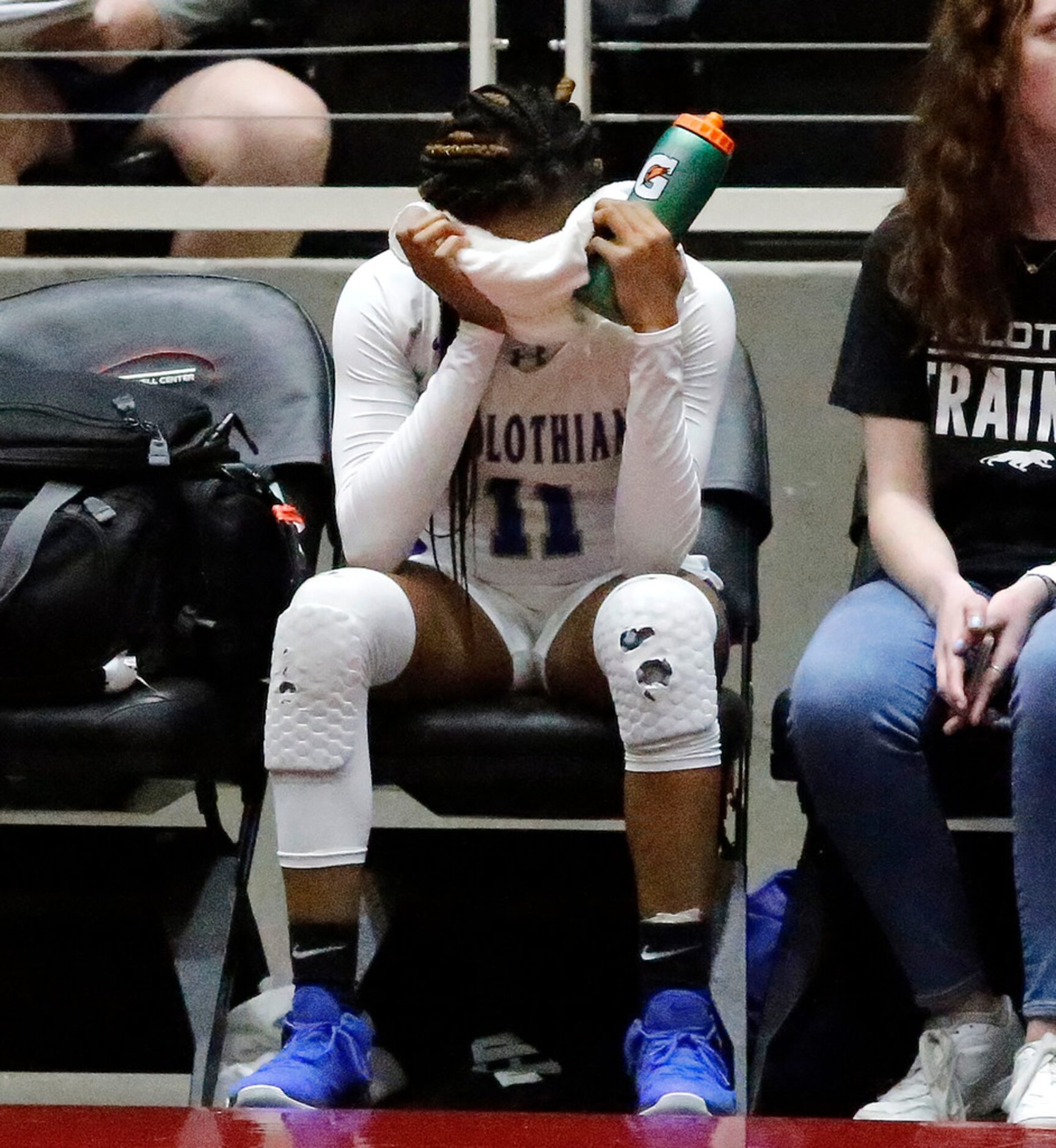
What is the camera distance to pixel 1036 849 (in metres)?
1.54

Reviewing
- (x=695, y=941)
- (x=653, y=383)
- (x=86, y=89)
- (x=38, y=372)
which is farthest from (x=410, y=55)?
(x=695, y=941)

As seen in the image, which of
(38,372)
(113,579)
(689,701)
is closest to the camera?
(689,701)

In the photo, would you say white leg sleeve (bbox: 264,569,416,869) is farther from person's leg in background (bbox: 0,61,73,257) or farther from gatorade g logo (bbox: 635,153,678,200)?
person's leg in background (bbox: 0,61,73,257)

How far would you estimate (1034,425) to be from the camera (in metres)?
1.83

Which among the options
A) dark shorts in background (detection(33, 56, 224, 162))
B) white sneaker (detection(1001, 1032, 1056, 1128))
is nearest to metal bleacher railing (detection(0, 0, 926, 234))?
dark shorts in background (detection(33, 56, 224, 162))

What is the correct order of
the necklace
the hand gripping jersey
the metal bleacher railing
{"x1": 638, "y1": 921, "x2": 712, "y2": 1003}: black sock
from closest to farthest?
{"x1": 638, "y1": 921, "x2": 712, "y2": 1003}: black sock
the hand gripping jersey
the necklace
the metal bleacher railing

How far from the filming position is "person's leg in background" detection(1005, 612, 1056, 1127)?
4.97ft

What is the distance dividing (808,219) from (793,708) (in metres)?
1.20

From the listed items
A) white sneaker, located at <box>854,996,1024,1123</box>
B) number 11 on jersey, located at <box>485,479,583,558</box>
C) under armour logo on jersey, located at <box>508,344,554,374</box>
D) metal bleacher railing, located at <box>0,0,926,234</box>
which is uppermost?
metal bleacher railing, located at <box>0,0,926,234</box>

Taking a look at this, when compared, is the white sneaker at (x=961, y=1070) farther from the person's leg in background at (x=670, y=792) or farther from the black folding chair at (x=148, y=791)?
the black folding chair at (x=148, y=791)

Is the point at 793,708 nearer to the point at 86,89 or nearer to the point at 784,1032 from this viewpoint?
the point at 784,1032

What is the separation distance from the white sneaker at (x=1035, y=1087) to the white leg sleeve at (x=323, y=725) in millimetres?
612

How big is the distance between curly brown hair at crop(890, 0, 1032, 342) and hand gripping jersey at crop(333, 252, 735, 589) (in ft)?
0.72

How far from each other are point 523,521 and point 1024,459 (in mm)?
518
